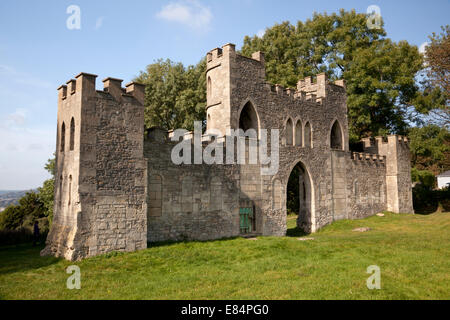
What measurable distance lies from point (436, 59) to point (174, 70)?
21.9 m

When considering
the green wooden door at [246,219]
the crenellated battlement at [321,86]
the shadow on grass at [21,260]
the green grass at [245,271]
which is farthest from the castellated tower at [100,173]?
the crenellated battlement at [321,86]

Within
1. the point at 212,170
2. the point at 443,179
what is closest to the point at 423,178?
the point at 443,179

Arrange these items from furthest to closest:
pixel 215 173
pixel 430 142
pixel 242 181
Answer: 1. pixel 430 142
2. pixel 242 181
3. pixel 215 173

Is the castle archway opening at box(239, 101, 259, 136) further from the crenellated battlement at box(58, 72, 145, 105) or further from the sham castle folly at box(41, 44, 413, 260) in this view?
the crenellated battlement at box(58, 72, 145, 105)

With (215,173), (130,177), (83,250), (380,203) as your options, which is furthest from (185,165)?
(380,203)

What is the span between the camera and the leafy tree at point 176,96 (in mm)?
30500

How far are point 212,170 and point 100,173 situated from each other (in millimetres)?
5500

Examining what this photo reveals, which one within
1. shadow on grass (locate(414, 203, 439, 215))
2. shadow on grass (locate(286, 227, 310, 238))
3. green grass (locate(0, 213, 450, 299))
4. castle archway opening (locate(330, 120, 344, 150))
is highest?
castle archway opening (locate(330, 120, 344, 150))

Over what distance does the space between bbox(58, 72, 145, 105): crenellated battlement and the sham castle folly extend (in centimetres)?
4

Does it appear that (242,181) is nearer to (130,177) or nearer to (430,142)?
(130,177)

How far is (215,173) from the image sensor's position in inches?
642

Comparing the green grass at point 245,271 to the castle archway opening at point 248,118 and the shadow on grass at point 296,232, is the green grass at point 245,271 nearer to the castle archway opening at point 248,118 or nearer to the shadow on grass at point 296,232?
the shadow on grass at point 296,232

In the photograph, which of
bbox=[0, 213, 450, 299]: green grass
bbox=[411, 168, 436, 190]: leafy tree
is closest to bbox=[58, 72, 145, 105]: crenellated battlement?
bbox=[0, 213, 450, 299]: green grass

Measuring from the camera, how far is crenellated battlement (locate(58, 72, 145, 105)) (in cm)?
1223
